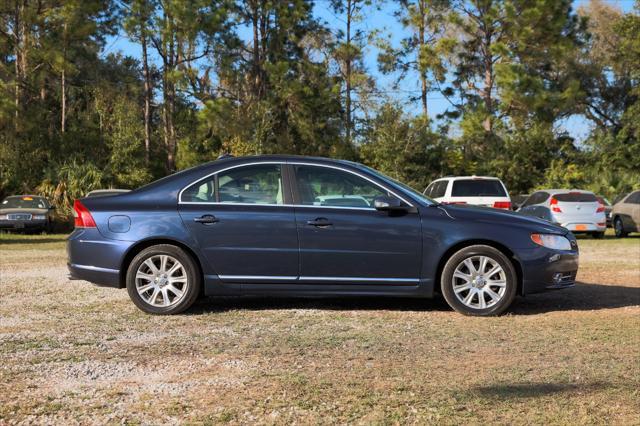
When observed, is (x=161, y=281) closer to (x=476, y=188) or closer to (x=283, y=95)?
(x=476, y=188)

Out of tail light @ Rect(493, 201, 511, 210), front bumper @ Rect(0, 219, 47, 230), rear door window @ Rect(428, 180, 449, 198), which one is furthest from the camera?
front bumper @ Rect(0, 219, 47, 230)

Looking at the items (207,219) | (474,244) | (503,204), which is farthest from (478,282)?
(503,204)

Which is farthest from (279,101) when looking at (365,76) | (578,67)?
(578,67)

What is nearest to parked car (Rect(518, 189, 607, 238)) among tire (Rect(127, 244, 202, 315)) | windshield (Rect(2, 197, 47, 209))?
tire (Rect(127, 244, 202, 315))

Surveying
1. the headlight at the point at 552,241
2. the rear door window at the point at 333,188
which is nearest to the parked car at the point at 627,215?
the headlight at the point at 552,241

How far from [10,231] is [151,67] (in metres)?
14.2

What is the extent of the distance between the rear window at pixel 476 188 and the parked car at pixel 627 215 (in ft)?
16.1

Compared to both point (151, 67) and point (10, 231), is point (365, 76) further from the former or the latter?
point (10, 231)

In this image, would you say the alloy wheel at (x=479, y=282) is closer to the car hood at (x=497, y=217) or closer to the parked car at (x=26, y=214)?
the car hood at (x=497, y=217)

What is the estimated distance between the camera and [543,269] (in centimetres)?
720

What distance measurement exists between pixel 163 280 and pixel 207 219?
75 cm

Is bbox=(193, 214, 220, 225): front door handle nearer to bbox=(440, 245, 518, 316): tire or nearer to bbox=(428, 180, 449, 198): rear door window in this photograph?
bbox=(440, 245, 518, 316): tire

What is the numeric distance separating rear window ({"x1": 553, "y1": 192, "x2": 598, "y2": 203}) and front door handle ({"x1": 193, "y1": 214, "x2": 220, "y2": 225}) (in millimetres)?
14557

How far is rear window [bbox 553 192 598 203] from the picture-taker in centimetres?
1964
